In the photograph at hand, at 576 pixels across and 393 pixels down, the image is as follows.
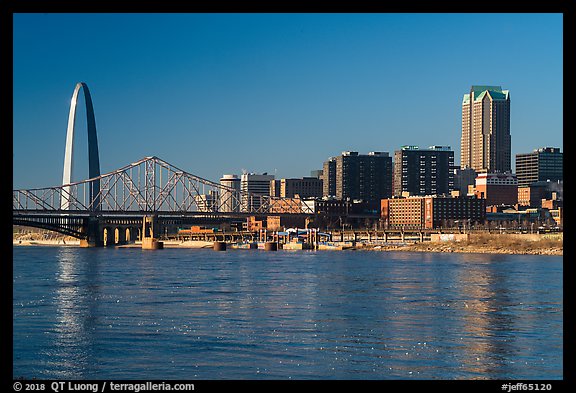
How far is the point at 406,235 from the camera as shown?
150 m

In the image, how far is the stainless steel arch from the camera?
150375mm

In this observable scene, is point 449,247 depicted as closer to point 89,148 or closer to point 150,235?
point 150,235

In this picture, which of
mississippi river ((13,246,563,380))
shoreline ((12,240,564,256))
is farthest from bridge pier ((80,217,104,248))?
mississippi river ((13,246,563,380))

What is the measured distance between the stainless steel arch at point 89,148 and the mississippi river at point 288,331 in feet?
357

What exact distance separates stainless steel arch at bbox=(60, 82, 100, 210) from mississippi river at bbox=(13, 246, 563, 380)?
10890 centimetres

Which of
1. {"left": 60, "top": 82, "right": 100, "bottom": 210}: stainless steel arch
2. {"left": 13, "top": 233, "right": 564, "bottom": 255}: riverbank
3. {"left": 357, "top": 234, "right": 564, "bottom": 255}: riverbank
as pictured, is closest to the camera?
{"left": 357, "top": 234, "right": 564, "bottom": 255}: riverbank

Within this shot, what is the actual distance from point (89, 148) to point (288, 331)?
Answer: 141315 mm

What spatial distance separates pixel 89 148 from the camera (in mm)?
160625

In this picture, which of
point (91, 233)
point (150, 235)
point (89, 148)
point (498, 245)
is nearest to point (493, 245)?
point (498, 245)

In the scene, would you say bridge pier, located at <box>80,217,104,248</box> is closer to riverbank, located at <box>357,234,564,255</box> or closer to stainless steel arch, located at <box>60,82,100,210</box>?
stainless steel arch, located at <box>60,82,100,210</box>

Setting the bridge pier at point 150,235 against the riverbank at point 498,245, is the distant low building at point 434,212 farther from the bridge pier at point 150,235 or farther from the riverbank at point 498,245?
the bridge pier at point 150,235

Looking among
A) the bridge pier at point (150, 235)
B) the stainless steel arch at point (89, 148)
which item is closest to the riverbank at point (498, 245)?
the bridge pier at point (150, 235)
